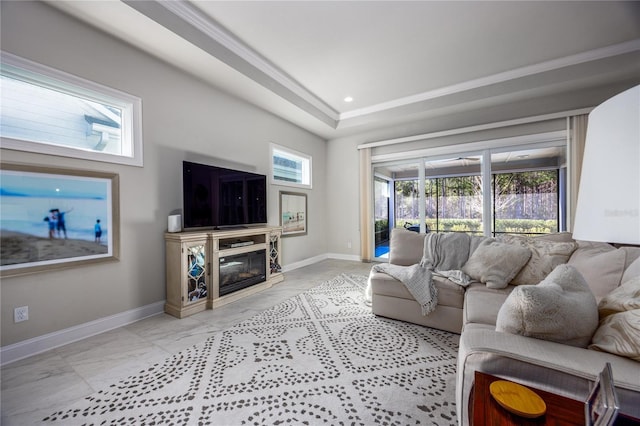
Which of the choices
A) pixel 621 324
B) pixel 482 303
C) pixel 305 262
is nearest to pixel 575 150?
pixel 482 303

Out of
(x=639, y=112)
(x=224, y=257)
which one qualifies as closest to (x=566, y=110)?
(x=639, y=112)

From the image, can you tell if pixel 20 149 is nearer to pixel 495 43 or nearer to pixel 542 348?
pixel 542 348

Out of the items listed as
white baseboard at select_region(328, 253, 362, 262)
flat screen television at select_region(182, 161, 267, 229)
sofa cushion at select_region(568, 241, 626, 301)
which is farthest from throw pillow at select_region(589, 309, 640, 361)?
white baseboard at select_region(328, 253, 362, 262)

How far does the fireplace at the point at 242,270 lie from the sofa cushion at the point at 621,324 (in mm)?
3125

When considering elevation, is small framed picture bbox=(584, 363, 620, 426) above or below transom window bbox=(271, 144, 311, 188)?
below

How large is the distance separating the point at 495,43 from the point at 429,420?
382cm

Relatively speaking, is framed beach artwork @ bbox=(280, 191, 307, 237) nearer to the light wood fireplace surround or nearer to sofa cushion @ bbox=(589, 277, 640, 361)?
the light wood fireplace surround

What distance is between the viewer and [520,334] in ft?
3.69

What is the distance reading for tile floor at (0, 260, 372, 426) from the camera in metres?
1.54

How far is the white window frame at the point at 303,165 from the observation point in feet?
14.8

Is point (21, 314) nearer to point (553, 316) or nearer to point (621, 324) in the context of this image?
point (553, 316)

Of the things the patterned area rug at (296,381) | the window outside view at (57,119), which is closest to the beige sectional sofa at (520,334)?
the patterned area rug at (296,381)

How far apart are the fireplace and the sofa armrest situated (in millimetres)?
2719

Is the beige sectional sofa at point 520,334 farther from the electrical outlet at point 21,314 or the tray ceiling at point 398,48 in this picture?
the electrical outlet at point 21,314
